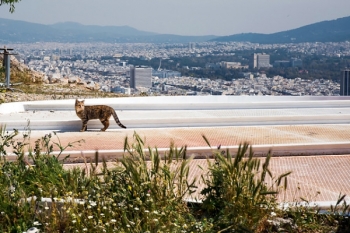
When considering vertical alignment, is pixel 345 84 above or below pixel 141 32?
below

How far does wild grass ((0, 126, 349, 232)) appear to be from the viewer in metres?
3.97

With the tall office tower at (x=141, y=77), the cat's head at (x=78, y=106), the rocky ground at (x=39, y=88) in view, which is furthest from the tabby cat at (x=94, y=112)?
the tall office tower at (x=141, y=77)

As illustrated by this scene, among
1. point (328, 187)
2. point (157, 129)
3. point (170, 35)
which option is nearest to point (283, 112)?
point (157, 129)

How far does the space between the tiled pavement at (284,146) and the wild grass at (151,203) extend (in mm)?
705

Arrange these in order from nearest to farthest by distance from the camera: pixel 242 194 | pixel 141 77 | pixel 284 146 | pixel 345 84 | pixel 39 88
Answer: pixel 242 194
pixel 284 146
pixel 39 88
pixel 345 84
pixel 141 77

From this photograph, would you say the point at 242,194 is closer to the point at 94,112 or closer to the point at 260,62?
the point at 94,112

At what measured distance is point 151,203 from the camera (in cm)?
409

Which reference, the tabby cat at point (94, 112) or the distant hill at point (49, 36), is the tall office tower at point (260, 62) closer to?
the tabby cat at point (94, 112)

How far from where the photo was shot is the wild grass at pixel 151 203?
13.0ft

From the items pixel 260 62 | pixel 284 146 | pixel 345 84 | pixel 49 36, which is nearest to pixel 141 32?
pixel 49 36

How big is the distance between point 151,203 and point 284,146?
15.2ft

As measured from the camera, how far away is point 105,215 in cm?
399

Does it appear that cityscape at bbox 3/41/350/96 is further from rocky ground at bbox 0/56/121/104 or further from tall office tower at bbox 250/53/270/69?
rocky ground at bbox 0/56/121/104

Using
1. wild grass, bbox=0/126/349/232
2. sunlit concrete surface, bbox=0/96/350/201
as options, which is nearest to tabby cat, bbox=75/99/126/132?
sunlit concrete surface, bbox=0/96/350/201
